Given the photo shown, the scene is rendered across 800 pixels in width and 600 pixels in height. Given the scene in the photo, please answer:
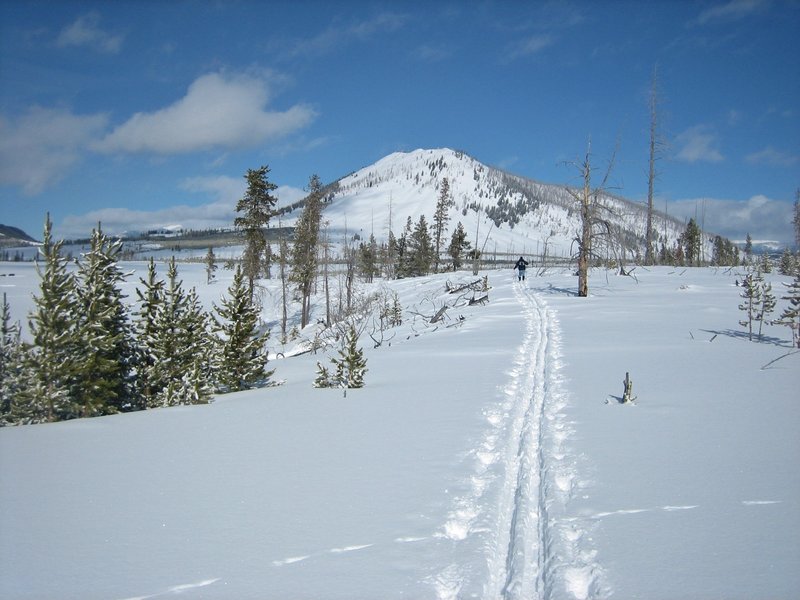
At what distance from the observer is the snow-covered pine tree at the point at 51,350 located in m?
11.8

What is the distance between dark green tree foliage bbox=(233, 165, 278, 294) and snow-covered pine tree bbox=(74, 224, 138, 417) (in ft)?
51.4

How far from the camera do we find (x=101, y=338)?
12.9m

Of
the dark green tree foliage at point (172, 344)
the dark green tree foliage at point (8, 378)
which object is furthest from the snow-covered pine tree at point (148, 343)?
the dark green tree foliage at point (8, 378)

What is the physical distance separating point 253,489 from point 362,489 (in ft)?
4.20

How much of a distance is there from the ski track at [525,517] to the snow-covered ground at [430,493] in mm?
22

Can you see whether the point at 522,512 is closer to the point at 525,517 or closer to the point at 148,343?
the point at 525,517

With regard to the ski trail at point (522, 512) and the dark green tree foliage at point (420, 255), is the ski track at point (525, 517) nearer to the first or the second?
the ski trail at point (522, 512)

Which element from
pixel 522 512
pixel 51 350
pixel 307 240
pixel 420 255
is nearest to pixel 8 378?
pixel 51 350

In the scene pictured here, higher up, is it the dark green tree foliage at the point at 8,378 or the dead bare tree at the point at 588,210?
the dead bare tree at the point at 588,210

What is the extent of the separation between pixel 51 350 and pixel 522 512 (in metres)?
12.6

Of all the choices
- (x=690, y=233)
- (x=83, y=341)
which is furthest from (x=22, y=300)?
(x=690, y=233)

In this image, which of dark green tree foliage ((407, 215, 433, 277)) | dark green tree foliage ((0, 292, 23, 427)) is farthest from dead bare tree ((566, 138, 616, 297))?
dark green tree foliage ((407, 215, 433, 277))

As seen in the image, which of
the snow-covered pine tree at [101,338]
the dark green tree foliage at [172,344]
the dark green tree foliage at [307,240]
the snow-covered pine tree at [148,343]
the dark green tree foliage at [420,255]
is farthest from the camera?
the dark green tree foliage at [420,255]

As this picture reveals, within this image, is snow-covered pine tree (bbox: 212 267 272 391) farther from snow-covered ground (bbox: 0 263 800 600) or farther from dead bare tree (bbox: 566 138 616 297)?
dead bare tree (bbox: 566 138 616 297)
